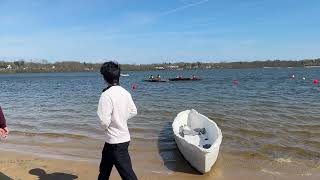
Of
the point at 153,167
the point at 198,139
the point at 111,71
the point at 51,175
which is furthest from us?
the point at 198,139

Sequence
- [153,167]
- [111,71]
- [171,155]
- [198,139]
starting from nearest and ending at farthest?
[111,71] → [153,167] → [171,155] → [198,139]

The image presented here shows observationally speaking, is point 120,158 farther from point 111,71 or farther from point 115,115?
point 111,71

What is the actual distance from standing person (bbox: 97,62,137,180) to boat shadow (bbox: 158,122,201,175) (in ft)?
12.4

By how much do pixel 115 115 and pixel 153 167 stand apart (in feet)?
15.1

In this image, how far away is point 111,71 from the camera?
5.89 metres

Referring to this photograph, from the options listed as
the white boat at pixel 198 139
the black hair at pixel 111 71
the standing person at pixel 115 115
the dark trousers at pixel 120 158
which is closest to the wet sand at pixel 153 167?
the white boat at pixel 198 139

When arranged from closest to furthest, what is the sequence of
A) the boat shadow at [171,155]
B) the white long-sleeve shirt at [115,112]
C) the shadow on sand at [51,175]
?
the white long-sleeve shirt at [115,112]
the shadow on sand at [51,175]
the boat shadow at [171,155]

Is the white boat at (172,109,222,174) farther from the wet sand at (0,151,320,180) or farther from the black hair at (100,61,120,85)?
the black hair at (100,61,120,85)

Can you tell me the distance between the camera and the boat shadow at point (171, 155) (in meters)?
9.96

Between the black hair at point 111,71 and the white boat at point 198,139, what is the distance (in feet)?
11.8

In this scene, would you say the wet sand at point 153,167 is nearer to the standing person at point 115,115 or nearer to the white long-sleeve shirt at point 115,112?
the standing person at point 115,115

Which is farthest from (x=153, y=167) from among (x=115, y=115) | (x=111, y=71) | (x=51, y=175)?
(x=111, y=71)

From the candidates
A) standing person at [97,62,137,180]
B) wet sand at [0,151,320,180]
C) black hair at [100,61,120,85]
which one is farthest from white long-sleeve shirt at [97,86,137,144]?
wet sand at [0,151,320,180]

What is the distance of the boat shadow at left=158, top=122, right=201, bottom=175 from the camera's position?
392 inches
